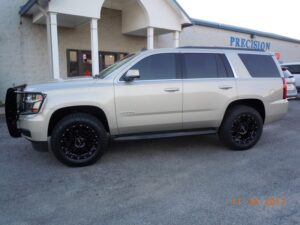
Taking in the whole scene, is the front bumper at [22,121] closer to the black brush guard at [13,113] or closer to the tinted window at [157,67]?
the black brush guard at [13,113]

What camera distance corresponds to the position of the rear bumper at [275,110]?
544 centimetres

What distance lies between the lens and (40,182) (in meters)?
3.84

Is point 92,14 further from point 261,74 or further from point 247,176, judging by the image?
point 247,176

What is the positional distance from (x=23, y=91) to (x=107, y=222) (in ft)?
8.67

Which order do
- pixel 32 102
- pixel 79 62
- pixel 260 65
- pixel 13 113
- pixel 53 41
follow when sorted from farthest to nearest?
1. pixel 79 62
2. pixel 53 41
3. pixel 260 65
4. pixel 13 113
5. pixel 32 102

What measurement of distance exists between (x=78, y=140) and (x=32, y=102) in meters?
0.94

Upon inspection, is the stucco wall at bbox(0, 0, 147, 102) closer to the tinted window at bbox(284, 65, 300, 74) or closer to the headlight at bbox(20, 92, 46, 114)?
the headlight at bbox(20, 92, 46, 114)

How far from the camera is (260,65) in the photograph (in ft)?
18.0

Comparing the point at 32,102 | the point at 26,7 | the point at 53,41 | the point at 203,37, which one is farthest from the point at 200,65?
the point at 203,37

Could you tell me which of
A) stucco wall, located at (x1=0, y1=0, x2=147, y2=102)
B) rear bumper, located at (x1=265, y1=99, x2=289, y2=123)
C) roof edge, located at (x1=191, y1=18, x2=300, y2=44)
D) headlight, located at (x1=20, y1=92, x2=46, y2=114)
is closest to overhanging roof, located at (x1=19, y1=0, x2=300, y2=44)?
roof edge, located at (x1=191, y1=18, x2=300, y2=44)

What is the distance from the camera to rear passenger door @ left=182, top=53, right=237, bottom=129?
4.88m

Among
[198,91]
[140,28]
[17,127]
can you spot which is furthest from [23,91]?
[140,28]
